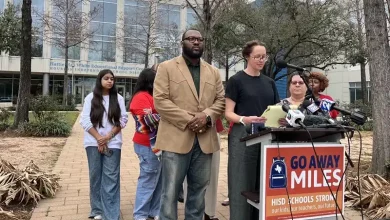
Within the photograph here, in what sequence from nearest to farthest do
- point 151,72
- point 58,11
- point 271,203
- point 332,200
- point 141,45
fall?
point 271,203 → point 332,200 → point 151,72 → point 58,11 → point 141,45

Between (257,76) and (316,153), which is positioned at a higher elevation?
(257,76)

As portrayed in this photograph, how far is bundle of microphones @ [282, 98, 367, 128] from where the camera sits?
239cm

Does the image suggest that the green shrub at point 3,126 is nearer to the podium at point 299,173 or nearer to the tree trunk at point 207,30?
the tree trunk at point 207,30

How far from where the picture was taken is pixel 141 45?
1373 inches

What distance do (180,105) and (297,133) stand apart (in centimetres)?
110

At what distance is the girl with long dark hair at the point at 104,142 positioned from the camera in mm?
4039

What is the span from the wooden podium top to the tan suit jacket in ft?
2.17

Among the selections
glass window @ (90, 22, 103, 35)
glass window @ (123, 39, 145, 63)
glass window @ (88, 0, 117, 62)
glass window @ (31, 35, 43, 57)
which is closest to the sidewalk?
glass window @ (123, 39, 145, 63)

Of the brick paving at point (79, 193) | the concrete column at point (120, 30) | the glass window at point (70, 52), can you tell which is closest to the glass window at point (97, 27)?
the concrete column at point (120, 30)

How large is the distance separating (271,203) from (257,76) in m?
1.31

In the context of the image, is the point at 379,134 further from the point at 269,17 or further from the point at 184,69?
the point at 269,17

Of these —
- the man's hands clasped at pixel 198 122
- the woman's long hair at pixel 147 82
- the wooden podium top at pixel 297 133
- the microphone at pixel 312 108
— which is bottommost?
→ the wooden podium top at pixel 297 133

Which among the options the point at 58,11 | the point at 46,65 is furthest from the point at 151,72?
the point at 46,65

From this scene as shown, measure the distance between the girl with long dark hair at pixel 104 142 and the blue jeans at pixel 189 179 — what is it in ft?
3.23
